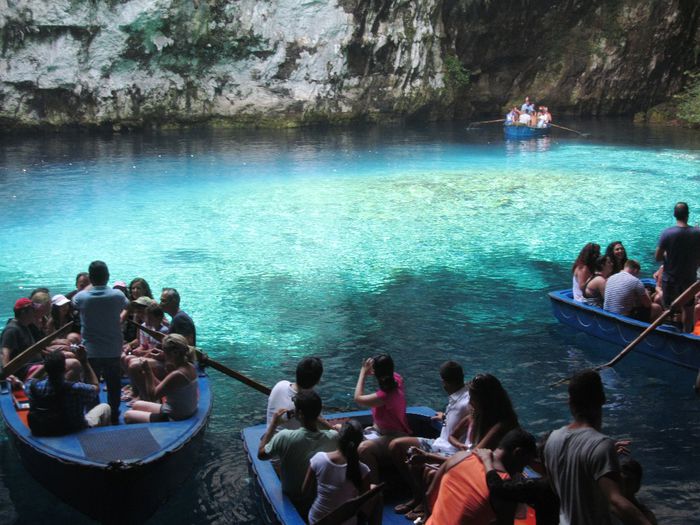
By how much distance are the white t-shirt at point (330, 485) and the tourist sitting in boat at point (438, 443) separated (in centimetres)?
76

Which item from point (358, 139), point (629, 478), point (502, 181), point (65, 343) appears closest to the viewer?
point (629, 478)

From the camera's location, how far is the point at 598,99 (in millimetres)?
51500

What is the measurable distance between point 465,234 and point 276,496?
1281 cm

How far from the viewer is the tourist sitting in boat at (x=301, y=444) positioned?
225 inches

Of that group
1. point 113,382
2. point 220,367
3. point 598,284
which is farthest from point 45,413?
point 598,284

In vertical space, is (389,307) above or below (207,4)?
below

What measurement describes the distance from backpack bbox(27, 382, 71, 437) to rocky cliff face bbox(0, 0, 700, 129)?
117 feet

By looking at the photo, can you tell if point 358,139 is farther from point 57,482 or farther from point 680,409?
point 57,482

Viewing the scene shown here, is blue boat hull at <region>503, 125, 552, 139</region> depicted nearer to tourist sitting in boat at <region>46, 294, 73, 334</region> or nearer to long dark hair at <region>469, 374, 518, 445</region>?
tourist sitting in boat at <region>46, 294, 73, 334</region>

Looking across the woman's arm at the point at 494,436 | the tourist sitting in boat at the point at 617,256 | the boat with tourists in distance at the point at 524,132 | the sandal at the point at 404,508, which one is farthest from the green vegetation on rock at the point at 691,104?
the woman's arm at the point at 494,436

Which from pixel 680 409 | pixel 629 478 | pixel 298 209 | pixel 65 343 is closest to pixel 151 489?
pixel 65 343

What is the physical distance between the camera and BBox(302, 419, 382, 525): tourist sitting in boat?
5441 millimetres

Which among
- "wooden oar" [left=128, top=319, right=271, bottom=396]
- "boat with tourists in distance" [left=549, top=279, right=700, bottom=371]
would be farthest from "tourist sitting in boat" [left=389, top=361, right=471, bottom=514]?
"boat with tourists in distance" [left=549, top=279, right=700, bottom=371]

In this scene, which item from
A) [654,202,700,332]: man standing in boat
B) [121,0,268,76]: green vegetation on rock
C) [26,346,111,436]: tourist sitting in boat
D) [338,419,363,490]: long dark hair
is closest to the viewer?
[338,419,363,490]: long dark hair
